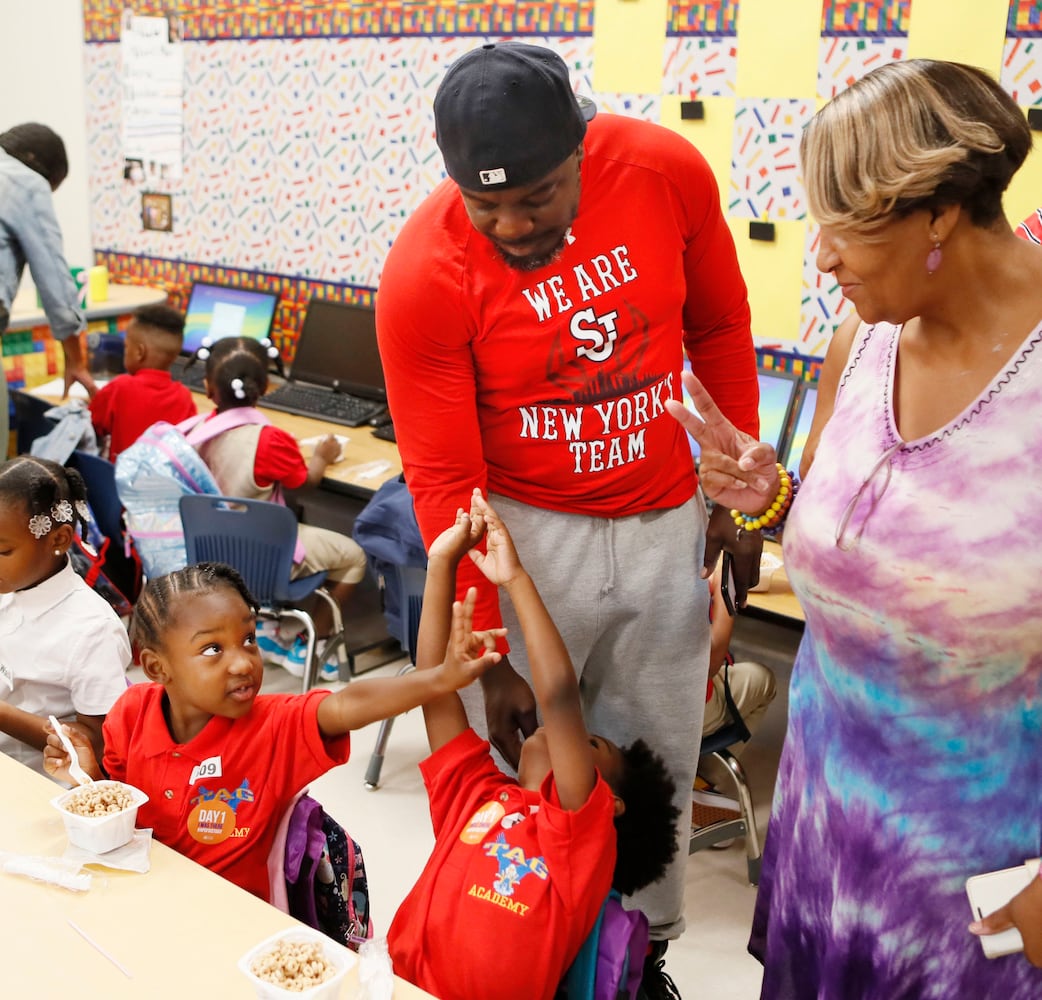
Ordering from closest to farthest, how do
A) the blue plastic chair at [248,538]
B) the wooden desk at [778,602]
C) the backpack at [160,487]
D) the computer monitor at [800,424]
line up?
the wooden desk at [778,602]
the computer monitor at [800,424]
the blue plastic chair at [248,538]
the backpack at [160,487]

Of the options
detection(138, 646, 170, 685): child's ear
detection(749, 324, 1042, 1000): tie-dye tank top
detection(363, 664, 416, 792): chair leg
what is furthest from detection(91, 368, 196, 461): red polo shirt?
detection(749, 324, 1042, 1000): tie-dye tank top

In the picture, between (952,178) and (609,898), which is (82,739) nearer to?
(609,898)

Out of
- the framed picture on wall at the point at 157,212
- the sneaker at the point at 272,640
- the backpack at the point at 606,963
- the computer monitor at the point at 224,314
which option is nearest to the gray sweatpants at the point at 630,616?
the backpack at the point at 606,963

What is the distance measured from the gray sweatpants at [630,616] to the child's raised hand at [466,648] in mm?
196

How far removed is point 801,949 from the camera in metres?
1.43

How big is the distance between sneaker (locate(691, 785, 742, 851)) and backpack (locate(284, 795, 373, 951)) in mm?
1201

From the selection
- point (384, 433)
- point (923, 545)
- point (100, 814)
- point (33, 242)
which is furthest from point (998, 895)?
point (33, 242)

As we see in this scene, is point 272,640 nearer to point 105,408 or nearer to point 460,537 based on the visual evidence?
point 105,408

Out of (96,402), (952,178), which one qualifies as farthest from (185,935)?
(96,402)

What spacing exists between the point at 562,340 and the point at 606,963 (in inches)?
32.4

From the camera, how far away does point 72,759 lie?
175cm

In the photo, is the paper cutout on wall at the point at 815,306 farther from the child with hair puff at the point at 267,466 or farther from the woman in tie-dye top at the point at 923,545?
the woman in tie-dye top at the point at 923,545

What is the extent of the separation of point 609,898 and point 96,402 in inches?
118

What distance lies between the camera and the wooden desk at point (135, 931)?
130 centimetres
